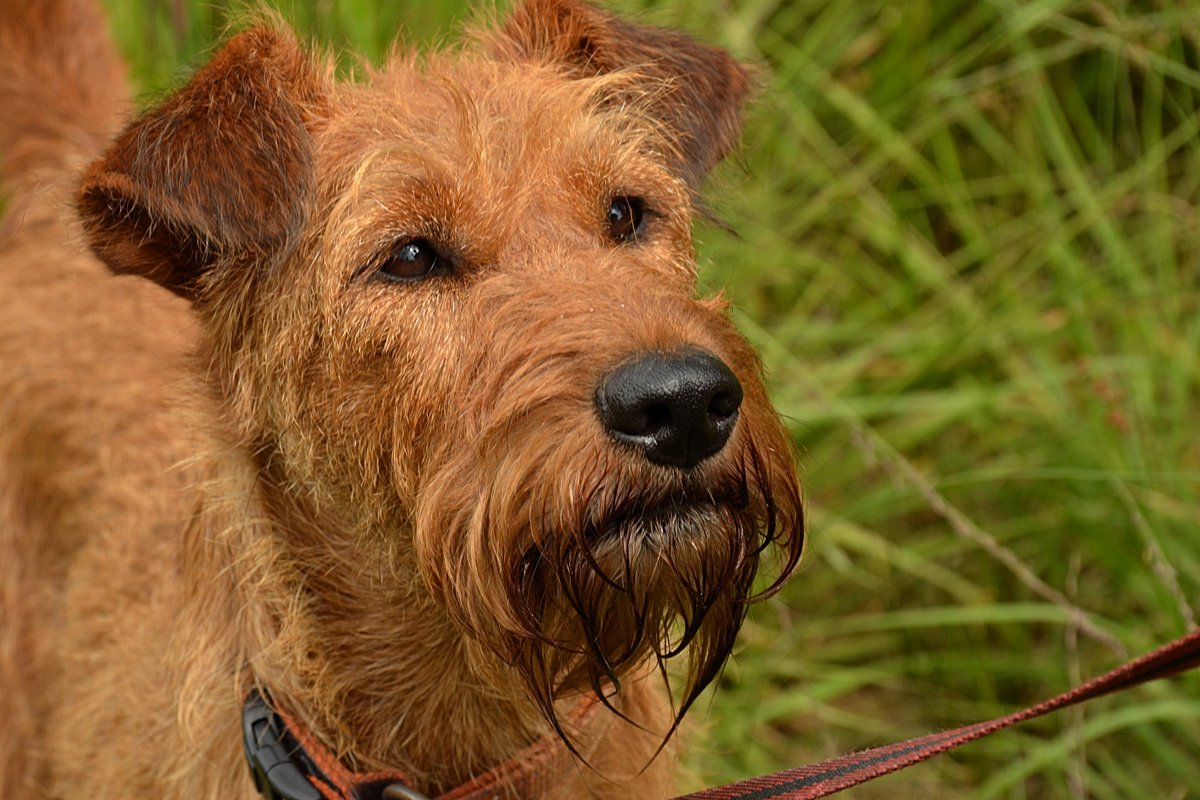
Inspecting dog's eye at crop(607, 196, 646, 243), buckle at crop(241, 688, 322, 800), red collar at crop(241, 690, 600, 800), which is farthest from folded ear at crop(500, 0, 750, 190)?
buckle at crop(241, 688, 322, 800)

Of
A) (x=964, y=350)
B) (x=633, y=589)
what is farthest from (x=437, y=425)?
(x=964, y=350)

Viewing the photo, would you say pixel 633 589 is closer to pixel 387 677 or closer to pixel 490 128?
pixel 387 677

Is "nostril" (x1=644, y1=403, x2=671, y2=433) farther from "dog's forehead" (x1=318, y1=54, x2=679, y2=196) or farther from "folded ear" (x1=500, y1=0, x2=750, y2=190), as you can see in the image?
"folded ear" (x1=500, y1=0, x2=750, y2=190)

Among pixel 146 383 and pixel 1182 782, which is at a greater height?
pixel 146 383

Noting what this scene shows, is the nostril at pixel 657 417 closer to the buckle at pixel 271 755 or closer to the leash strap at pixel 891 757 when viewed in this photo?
the leash strap at pixel 891 757

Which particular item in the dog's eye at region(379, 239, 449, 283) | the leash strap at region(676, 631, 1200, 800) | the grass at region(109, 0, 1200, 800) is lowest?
the grass at region(109, 0, 1200, 800)

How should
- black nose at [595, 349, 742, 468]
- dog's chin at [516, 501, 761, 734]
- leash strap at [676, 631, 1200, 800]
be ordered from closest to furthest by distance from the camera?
black nose at [595, 349, 742, 468] → dog's chin at [516, 501, 761, 734] → leash strap at [676, 631, 1200, 800]

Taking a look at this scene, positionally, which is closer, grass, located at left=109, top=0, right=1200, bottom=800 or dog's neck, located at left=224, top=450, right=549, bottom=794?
dog's neck, located at left=224, top=450, right=549, bottom=794

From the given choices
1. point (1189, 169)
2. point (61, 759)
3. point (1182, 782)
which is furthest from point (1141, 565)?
point (61, 759)

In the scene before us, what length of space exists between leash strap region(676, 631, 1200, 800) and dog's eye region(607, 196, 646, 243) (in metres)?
1.21

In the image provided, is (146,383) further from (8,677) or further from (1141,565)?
(1141,565)

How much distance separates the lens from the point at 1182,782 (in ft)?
14.3

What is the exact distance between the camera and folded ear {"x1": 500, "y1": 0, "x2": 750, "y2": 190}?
12.1 feet

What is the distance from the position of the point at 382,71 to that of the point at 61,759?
212 cm
